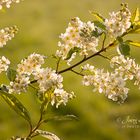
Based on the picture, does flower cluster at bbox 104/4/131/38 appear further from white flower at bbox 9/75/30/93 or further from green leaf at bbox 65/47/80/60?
white flower at bbox 9/75/30/93

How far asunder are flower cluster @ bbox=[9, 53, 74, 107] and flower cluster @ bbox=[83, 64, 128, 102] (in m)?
0.08

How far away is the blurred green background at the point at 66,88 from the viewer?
529 centimetres

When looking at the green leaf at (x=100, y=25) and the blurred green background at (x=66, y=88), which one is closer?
the green leaf at (x=100, y=25)

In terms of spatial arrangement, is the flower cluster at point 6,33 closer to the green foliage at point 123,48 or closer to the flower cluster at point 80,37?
the flower cluster at point 80,37

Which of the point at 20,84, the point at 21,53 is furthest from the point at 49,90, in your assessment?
the point at 21,53

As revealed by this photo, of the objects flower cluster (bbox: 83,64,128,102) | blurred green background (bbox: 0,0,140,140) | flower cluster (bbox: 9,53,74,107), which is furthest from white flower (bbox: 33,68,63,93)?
blurred green background (bbox: 0,0,140,140)

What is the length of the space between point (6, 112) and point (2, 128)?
385 millimetres

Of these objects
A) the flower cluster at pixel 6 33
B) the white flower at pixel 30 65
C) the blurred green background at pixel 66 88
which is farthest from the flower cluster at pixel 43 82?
the blurred green background at pixel 66 88

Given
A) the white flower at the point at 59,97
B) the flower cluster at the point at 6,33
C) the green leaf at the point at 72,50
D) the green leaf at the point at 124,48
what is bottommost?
the white flower at the point at 59,97

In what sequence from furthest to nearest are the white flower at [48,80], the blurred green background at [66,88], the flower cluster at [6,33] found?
the blurred green background at [66,88] < the flower cluster at [6,33] < the white flower at [48,80]

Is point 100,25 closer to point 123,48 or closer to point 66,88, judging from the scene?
point 123,48

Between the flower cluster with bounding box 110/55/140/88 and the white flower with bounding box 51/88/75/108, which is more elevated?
the flower cluster with bounding box 110/55/140/88

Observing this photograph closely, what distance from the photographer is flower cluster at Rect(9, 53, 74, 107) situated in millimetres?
885

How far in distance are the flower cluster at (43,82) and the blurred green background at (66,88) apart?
1.98m
